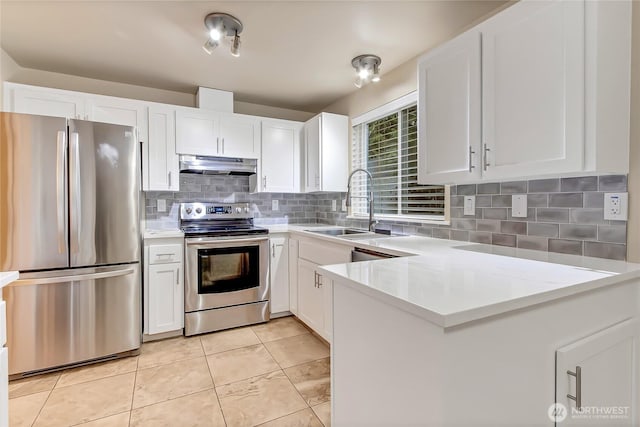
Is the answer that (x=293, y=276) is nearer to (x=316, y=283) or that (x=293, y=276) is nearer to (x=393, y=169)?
(x=316, y=283)

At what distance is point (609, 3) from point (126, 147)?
2790mm

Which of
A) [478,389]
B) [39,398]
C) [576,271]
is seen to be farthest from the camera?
[39,398]

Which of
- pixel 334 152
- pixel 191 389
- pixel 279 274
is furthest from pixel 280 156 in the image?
pixel 191 389

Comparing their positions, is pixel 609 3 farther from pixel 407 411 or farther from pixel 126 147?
pixel 126 147

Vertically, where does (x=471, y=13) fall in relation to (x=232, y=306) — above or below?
above

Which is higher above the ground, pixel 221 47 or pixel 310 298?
pixel 221 47

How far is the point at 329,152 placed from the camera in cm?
322

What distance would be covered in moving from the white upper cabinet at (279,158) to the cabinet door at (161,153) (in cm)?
82

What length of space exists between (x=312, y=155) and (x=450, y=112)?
→ 6.07 feet

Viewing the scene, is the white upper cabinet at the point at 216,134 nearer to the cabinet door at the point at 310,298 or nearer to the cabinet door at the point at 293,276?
the cabinet door at the point at 293,276

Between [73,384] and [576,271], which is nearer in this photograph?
[576,271]

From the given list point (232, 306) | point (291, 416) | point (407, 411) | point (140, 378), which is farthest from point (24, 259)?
point (407, 411)

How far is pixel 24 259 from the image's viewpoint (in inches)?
80.1

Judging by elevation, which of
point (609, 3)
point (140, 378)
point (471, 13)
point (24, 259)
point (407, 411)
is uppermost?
point (471, 13)
